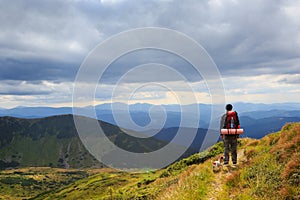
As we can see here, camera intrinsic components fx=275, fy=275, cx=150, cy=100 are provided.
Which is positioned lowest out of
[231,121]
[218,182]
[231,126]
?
[218,182]

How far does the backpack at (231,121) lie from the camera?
17875mm

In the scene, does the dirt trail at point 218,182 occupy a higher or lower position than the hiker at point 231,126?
lower

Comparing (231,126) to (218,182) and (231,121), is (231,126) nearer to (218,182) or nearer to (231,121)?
(231,121)

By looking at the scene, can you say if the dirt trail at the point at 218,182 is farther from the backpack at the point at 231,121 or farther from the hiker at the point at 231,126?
the backpack at the point at 231,121

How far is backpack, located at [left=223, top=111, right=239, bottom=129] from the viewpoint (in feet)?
58.6

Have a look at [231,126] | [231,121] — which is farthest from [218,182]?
[231,121]

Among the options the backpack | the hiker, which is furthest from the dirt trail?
the backpack

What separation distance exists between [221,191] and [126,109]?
57.7 ft

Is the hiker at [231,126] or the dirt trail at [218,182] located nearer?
the dirt trail at [218,182]

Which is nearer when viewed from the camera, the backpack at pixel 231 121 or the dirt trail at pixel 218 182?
the dirt trail at pixel 218 182

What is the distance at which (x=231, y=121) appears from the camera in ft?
58.7

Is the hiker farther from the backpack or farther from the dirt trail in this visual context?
the dirt trail

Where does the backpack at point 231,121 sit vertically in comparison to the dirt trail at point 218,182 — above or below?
above

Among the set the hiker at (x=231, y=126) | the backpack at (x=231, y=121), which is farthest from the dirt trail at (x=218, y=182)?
the backpack at (x=231, y=121)
